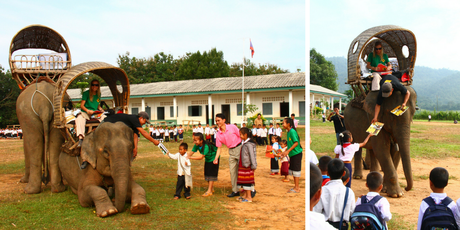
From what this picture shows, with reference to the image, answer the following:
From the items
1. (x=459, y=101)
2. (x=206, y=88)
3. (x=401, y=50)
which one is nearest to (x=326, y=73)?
(x=401, y=50)

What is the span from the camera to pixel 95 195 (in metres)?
5.25

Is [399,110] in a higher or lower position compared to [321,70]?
lower

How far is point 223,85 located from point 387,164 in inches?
795

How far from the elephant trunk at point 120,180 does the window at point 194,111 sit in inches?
861

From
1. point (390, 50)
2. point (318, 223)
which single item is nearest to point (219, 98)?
point (390, 50)

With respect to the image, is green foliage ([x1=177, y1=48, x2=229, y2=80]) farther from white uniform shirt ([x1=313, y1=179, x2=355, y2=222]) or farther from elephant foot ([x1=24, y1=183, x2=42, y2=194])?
white uniform shirt ([x1=313, y1=179, x2=355, y2=222])

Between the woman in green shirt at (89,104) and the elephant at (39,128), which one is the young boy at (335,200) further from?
the elephant at (39,128)

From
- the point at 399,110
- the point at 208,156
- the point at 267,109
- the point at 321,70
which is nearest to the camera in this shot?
the point at 399,110

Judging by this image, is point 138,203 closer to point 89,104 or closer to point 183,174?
point 183,174

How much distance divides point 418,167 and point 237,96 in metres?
17.2

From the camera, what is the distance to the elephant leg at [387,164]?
607 centimetres

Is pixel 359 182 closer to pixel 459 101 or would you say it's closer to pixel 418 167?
pixel 418 167

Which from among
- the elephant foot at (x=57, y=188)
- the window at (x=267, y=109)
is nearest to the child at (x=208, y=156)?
the elephant foot at (x=57, y=188)

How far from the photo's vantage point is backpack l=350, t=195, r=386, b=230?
9.82ft
